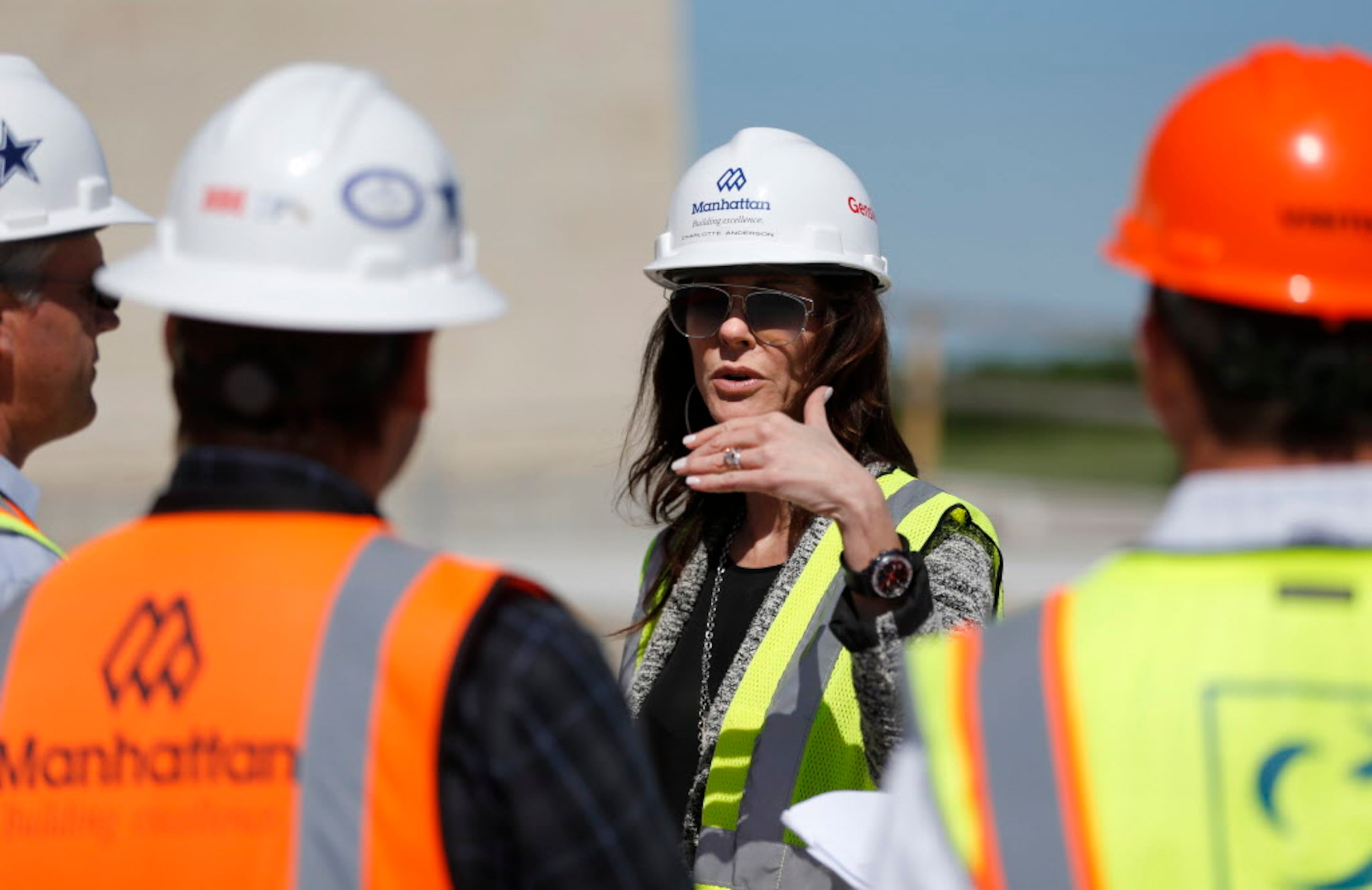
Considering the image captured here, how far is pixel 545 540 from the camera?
584 inches

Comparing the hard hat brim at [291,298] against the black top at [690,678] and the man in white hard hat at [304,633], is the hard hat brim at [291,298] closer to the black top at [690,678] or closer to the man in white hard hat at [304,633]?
the man in white hard hat at [304,633]

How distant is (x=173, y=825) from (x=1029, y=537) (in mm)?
13466

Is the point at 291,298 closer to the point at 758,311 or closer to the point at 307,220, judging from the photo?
the point at 307,220

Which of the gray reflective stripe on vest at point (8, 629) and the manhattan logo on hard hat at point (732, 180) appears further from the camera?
the manhattan logo on hard hat at point (732, 180)

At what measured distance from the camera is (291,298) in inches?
67.6

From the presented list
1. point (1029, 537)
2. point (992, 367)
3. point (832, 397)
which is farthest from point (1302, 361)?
point (992, 367)

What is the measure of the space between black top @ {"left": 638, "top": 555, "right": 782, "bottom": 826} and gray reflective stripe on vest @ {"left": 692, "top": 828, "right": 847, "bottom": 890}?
5.2 inches

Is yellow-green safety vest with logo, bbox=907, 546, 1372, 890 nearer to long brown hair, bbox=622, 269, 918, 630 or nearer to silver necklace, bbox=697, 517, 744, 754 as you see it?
silver necklace, bbox=697, 517, 744, 754

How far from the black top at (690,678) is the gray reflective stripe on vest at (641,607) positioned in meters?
0.13

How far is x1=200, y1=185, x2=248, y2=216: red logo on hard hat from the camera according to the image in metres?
1.77

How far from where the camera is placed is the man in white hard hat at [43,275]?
9.12 ft

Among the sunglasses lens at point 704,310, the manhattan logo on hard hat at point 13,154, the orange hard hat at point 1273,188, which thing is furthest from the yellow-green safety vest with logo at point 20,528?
the orange hard hat at point 1273,188

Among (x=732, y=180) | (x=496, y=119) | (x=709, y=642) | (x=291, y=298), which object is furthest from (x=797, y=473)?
(x=496, y=119)

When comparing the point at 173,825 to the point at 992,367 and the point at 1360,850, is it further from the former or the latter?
the point at 992,367
